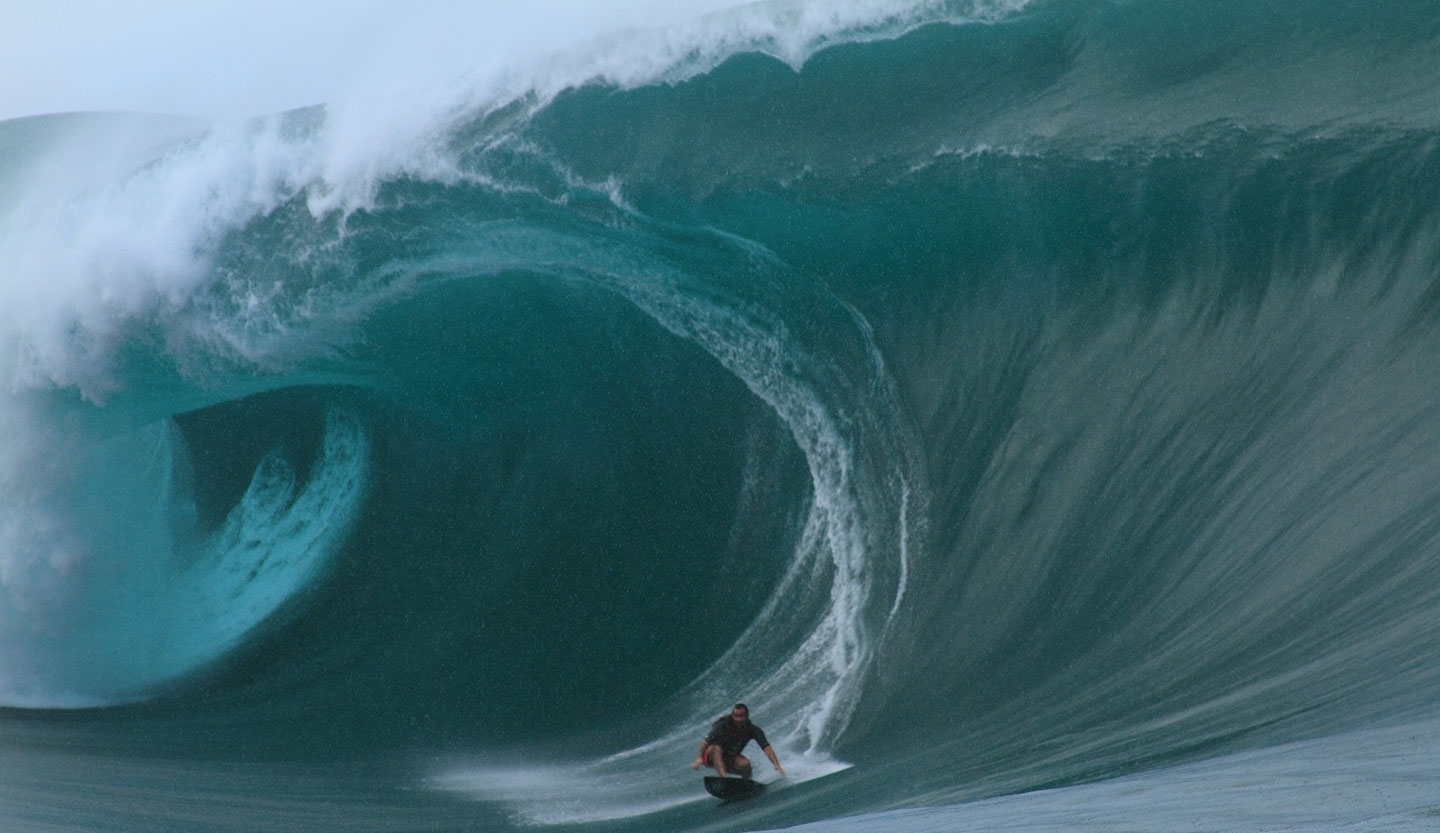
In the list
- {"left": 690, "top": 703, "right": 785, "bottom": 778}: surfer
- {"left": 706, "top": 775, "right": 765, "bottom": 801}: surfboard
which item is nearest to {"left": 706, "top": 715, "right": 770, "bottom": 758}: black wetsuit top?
{"left": 690, "top": 703, "right": 785, "bottom": 778}: surfer

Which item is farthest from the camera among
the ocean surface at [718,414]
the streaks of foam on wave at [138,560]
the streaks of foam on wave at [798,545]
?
the streaks of foam on wave at [138,560]

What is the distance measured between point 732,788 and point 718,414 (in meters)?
2.71

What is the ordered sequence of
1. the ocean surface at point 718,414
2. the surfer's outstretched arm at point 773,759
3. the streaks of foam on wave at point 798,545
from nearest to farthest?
the surfer's outstretched arm at point 773,759 < the ocean surface at point 718,414 < the streaks of foam on wave at point 798,545

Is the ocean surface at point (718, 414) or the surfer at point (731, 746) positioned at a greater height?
the ocean surface at point (718, 414)

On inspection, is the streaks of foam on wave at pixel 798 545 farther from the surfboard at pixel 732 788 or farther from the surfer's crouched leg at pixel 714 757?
the surfer's crouched leg at pixel 714 757

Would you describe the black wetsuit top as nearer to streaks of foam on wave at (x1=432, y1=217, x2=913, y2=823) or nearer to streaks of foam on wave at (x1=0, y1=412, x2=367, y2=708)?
streaks of foam on wave at (x1=432, y1=217, x2=913, y2=823)

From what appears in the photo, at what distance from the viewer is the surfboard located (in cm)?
568

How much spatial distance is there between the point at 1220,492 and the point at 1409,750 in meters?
3.26

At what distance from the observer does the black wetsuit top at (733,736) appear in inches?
224

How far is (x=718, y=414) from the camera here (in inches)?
296

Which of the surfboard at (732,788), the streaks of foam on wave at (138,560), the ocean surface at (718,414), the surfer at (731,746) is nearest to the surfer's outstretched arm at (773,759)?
the surfer at (731,746)

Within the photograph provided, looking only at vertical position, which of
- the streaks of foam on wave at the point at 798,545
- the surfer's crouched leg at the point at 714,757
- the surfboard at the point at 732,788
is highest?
the streaks of foam on wave at the point at 798,545

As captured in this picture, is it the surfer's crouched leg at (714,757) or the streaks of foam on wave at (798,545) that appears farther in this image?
the streaks of foam on wave at (798,545)

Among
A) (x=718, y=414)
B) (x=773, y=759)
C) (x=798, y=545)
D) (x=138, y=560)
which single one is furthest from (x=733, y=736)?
(x=138, y=560)
